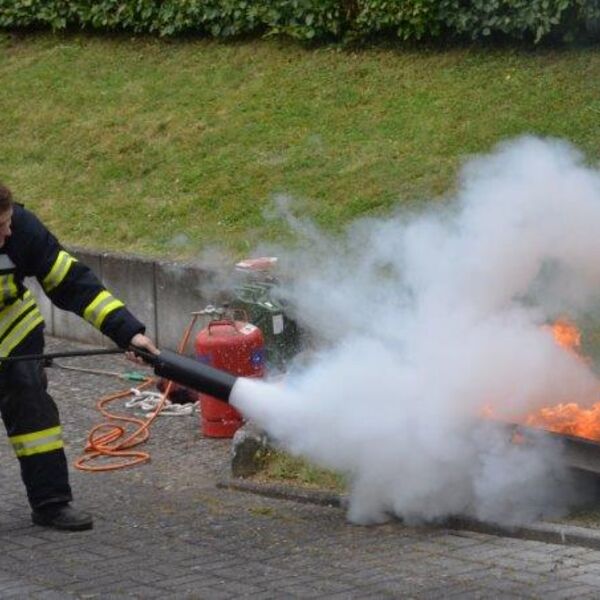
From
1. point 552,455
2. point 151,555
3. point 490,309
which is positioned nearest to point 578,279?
point 490,309

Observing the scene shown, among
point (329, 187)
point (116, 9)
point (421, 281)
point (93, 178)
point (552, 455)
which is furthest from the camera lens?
point (116, 9)

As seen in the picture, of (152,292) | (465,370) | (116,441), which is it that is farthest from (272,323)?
(465,370)

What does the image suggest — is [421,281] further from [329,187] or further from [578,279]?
[329,187]

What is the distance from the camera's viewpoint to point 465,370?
21.6 ft

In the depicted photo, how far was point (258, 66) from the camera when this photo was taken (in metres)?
13.0

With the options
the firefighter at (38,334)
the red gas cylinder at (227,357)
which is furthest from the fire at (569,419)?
the red gas cylinder at (227,357)

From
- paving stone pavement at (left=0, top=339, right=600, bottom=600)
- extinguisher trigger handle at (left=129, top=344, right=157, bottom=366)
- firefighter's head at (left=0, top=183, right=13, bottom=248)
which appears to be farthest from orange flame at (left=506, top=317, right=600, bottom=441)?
firefighter's head at (left=0, top=183, right=13, bottom=248)

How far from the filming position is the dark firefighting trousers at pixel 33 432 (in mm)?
6996

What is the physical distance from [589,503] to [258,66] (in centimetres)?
737

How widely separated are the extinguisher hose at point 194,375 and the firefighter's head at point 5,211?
0.87 meters

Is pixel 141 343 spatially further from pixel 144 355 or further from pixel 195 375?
pixel 195 375

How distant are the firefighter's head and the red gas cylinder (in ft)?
6.35

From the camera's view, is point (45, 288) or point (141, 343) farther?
point (45, 288)

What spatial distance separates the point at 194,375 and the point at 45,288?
0.91 metres
